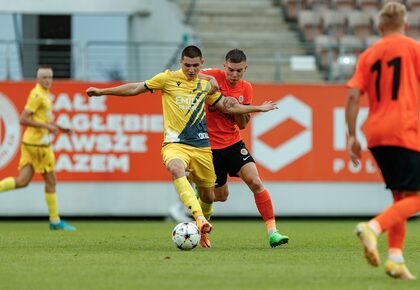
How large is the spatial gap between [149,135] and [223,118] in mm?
8491

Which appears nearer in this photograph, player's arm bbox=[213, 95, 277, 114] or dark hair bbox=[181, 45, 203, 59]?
dark hair bbox=[181, 45, 203, 59]

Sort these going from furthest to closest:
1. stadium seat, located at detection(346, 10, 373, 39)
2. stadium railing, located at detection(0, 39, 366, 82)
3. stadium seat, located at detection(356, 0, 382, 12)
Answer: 1. stadium seat, located at detection(356, 0, 382, 12)
2. stadium seat, located at detection(346, 10, 373, 39)
3. stadium railing, located at detection(0, 39, 366, 82)

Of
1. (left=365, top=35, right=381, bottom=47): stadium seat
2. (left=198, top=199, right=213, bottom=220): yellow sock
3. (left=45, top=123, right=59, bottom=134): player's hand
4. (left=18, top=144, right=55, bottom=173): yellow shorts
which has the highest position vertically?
(left=365, top=35, right=381, bottom=47): stadium seat

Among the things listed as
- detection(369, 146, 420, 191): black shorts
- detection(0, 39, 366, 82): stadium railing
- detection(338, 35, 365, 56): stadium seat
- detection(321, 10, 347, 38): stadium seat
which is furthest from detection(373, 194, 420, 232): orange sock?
detection(321, 10, 347, 38): stadium seat

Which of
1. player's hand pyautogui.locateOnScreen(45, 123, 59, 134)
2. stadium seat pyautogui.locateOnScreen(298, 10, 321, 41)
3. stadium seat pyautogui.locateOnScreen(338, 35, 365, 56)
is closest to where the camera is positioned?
player's hand pyautogui.locateOnScreen(45, 123, 59, 134)

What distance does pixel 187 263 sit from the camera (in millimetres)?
10281

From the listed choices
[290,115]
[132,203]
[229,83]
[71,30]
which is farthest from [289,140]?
[229,83]

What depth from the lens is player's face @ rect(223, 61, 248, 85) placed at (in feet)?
41.9

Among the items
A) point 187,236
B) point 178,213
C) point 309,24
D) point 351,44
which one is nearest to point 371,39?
point 351,44

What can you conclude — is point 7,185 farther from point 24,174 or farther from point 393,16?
point 393,16

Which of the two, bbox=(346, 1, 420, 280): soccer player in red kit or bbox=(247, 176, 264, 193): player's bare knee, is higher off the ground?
bbox=(346, 1, 420, 280): soccer player in red kit

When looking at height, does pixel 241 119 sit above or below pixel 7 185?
above

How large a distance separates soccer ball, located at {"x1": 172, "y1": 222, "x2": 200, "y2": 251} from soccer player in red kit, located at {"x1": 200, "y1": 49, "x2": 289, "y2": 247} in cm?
126

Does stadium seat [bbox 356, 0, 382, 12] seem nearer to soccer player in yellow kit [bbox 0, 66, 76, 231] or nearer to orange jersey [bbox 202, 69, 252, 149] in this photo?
soccer player in yellow kit [bbox 0, 66, 76, 231]
